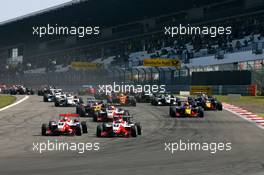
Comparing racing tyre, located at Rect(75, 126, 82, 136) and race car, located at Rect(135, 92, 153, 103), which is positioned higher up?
race car, located at Rect(135, 92, 153, 103)

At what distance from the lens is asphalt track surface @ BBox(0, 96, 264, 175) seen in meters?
11.1

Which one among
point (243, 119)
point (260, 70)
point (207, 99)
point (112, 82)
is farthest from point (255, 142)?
point (112, 82)

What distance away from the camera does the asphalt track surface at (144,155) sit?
11094 millimetres

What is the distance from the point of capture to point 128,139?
1719 centimetres

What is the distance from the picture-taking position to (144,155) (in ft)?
44.3

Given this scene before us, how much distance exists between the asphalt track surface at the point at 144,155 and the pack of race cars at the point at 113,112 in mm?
452

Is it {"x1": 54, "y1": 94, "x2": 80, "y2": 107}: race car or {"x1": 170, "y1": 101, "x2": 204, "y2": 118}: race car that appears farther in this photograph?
{"x1": 54, "y1": 94, "x2": 80, "y2": 107}: race car

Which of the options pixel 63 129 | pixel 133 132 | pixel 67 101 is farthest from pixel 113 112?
pixel 67 101
